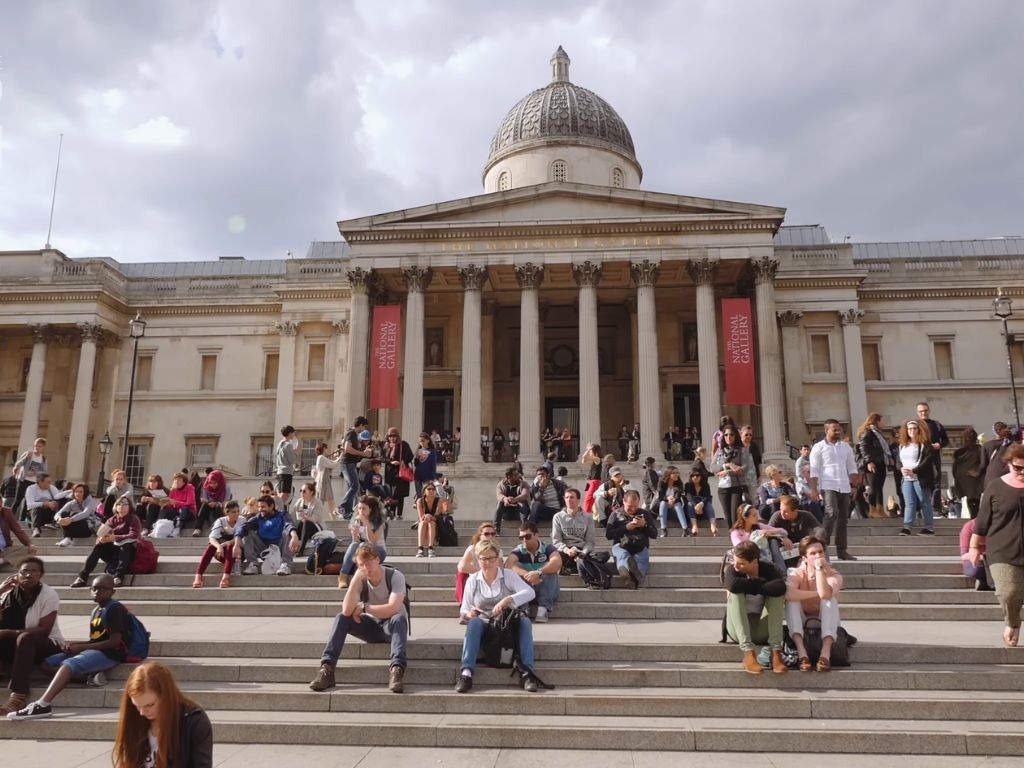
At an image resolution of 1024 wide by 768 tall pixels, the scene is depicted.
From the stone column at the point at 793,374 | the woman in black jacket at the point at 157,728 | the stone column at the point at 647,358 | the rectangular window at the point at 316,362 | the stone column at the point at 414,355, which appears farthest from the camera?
the rectangular window at the point at 316,362

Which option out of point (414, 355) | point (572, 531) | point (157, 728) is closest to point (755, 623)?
point (572, 531)

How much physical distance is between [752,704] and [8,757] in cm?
564

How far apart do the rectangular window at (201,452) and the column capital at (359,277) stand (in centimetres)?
1187

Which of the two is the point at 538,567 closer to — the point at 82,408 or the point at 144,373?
the point at 82,408

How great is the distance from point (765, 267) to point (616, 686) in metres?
21.8

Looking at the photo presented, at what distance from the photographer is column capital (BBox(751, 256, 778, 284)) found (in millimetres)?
25938

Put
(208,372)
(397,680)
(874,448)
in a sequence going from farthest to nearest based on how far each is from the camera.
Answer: (208,372) → (874,448) → (397,680)

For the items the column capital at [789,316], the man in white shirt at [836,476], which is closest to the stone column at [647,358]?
the column capital at [789,316]

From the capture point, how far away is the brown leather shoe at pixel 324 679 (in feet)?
21.4

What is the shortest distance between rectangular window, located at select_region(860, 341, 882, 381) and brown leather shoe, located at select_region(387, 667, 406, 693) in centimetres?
2981

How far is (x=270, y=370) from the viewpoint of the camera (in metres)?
34.4

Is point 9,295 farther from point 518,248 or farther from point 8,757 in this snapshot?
point 8,757

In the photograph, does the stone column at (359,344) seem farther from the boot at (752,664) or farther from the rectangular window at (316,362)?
the boot at (752,664)

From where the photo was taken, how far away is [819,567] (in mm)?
6934
